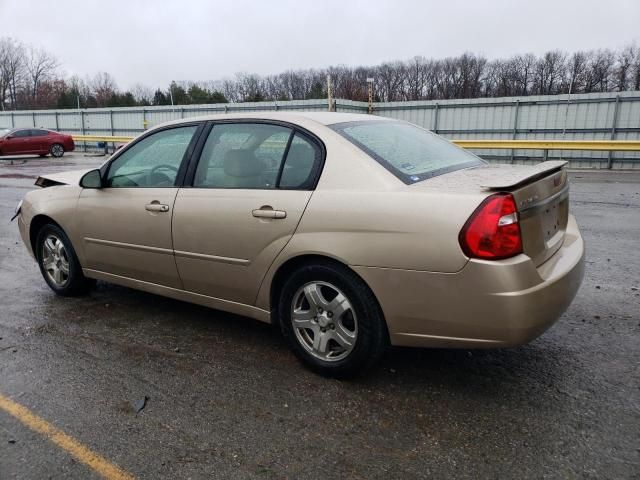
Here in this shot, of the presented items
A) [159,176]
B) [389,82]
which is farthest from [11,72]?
[159,176]

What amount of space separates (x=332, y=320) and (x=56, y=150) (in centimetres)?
2614

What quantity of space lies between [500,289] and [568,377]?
3.33 feet

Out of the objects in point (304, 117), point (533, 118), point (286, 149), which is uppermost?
point (533, 118)

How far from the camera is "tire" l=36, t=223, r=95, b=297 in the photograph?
4645 mm

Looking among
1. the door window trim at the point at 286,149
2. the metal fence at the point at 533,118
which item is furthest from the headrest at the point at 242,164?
the metal fence at the point at 533,118

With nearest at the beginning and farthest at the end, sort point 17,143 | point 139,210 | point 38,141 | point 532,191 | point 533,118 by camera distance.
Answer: point 532,191 < point 139,210 < point 533,118 < point 17,143 < point 38,141

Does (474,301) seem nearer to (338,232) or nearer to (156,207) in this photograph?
(338,232)

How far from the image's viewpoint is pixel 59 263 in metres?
4.77

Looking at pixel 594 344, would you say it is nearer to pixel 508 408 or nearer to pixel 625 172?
pixel 508 408

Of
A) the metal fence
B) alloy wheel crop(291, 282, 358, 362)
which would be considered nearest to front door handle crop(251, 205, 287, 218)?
alloy wheel crop(291, 282, 358, 362)

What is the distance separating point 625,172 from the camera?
16.8 meters

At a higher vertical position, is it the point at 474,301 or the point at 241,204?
the point at 241,204

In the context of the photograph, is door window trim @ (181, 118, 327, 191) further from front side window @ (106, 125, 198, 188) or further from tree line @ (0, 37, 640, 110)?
tree line @ (0, 37, 640, 110)

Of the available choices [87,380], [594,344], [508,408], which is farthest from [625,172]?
[87,380]
